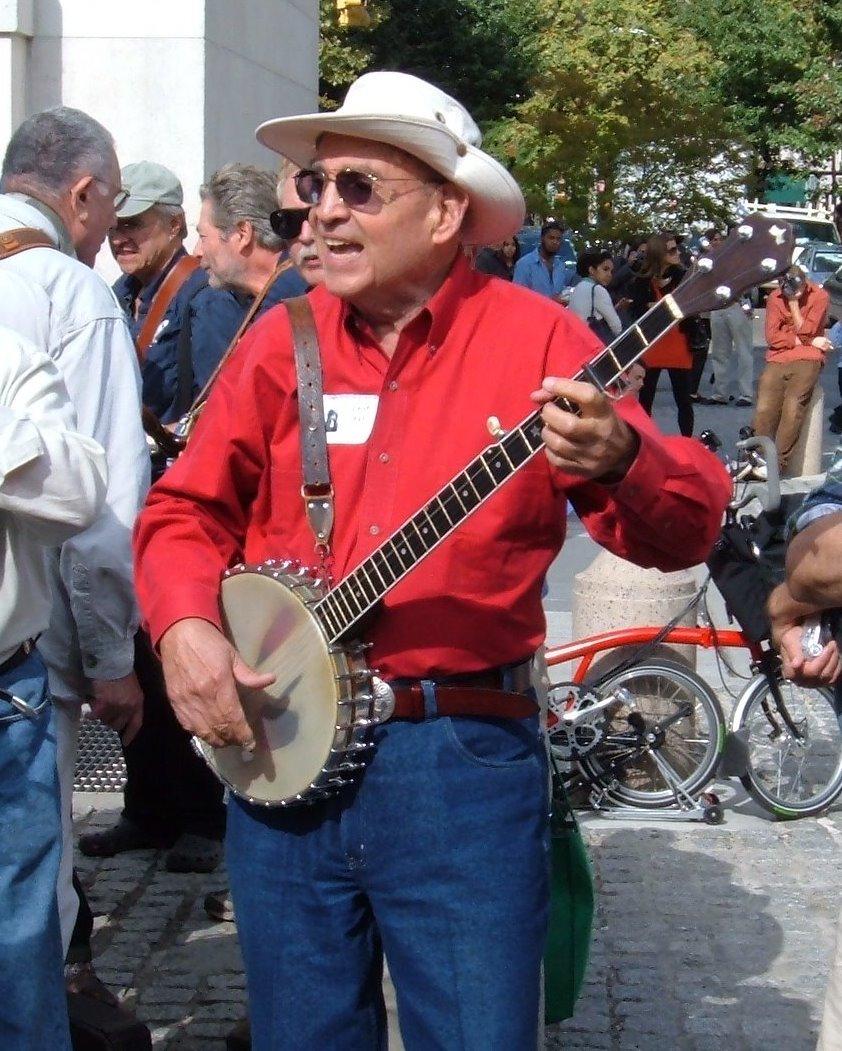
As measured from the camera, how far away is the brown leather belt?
2.83 metres

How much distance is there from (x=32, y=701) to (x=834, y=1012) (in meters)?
1.59

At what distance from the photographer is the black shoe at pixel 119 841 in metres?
5.95

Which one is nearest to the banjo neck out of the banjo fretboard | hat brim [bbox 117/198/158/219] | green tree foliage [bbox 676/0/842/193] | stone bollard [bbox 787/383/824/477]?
the banjo fretboard

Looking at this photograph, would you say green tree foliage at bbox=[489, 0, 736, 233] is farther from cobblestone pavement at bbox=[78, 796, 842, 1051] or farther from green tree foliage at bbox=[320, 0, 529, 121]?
cobblestone pavement at bbox=[78, 796, 842, 1051]

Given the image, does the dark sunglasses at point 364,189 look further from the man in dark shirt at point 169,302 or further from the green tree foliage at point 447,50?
the green tree foliage at point 447,50

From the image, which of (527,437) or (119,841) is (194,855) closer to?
(119,841)

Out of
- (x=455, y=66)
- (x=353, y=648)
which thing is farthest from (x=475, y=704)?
(x=455, y=66)

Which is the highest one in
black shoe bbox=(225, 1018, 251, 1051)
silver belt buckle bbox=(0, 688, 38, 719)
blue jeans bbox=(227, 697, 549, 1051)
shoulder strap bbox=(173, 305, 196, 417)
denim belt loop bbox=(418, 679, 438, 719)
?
shoulder strap bbox=(173, 305, 196, 417)

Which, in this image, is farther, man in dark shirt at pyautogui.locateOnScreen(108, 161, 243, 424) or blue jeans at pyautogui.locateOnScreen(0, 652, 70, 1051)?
man in dark shirt at pyautogui.locateOnScreen(108, 161, 243, 424)

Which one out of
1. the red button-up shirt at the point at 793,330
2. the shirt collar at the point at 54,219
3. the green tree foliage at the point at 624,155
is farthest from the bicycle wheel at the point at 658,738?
the green tree foliage at the point at 624,155

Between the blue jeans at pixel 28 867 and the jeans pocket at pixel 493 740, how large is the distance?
2.97ft

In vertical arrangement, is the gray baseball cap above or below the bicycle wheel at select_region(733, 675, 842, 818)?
above

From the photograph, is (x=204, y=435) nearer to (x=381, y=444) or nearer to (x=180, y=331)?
(x=381, y=444)

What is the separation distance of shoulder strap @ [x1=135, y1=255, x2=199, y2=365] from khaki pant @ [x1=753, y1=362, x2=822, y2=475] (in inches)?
413
